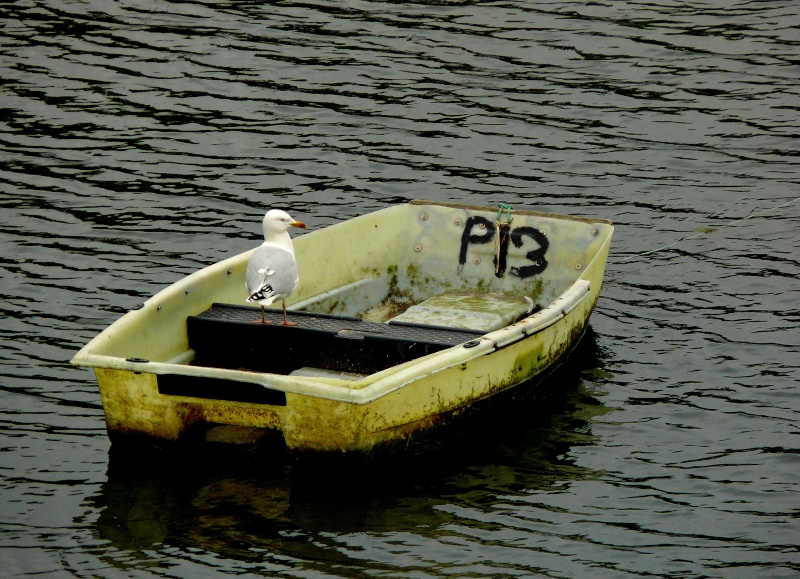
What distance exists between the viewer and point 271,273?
27.1ft

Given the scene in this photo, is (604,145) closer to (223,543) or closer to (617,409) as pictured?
(617,409)

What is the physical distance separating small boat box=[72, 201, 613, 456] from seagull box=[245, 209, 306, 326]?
22 cm

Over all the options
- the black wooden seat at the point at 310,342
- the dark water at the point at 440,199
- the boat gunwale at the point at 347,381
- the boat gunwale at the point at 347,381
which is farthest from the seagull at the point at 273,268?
the dark water at the point at 440,199

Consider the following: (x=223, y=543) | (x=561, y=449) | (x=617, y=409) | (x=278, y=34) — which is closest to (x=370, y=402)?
(x=223, y=543)

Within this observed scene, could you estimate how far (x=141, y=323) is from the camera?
26.3 feet

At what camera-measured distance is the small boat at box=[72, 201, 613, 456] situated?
287 inches

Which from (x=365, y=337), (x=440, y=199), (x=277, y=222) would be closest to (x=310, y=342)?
(x=365, y=337)

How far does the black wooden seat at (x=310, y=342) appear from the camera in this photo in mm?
8047

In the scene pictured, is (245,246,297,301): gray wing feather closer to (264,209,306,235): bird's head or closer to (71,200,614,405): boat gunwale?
(264,209,306,235): bird's head

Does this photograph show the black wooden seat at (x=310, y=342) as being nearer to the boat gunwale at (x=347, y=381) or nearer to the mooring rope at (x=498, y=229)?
the boat gunwale at (x=347, y=381)

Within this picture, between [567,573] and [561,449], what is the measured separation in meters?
1.62

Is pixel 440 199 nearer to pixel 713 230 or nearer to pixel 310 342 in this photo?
pixel 713 230

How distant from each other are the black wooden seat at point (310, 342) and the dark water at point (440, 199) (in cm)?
85

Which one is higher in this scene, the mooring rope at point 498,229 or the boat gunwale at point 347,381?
the mooring rope at point 498,229
